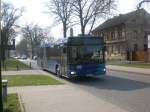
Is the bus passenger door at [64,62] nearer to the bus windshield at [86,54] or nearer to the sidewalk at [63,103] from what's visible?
the bus windshield at [86,54]

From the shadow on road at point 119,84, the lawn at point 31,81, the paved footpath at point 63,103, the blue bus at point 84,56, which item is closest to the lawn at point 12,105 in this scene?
the paved footpath at point 63,103

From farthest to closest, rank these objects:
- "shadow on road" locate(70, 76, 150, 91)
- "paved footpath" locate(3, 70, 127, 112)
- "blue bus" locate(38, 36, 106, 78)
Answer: "blue bus" locate(38, 36, 106, 78), "shadow on road" locate(70, 76, 150, 91), "paved footpath" locate(3, 70, 127, 112)

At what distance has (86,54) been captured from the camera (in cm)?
2409

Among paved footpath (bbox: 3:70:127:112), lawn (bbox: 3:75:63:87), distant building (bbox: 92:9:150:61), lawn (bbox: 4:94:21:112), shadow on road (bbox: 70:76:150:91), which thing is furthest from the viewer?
distant building (bbox: 92:9:150:61)

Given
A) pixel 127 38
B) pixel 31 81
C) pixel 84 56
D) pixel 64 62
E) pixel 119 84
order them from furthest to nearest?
pixel 127 38 < pixel 64 62 < pixel 31 81 < pixel 84 56 < pixel 119 84

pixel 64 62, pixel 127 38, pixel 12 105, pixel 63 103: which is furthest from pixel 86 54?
pixel 127 38

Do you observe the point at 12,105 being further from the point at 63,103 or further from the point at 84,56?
the point at 84,56

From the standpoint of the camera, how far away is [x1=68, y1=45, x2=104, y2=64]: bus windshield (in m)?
24.0

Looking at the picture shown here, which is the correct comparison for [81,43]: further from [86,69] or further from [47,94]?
[47,94]

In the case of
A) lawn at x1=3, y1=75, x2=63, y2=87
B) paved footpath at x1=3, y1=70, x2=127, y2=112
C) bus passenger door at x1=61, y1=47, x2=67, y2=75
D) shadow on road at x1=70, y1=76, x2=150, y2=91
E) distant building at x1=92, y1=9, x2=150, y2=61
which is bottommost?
paved footpath at x1=3, y1=70, x2=127, y2=112

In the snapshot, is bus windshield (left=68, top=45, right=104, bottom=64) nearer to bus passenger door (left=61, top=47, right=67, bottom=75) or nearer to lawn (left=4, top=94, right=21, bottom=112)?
bus passenger door (left=61, top=47, right=67, bottom=75)

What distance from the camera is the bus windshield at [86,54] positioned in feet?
78.8

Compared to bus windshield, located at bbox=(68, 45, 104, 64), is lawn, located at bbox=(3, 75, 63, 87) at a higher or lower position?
lower

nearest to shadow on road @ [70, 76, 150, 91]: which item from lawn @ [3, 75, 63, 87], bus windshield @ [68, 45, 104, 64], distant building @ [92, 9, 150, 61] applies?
bus windshield @ [68, 45, 104, 64]
